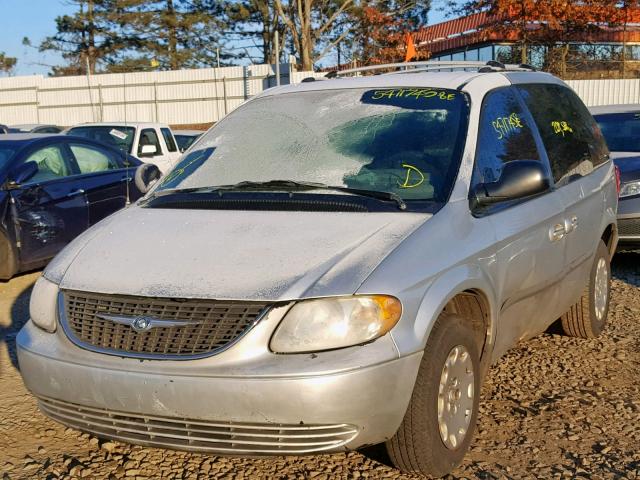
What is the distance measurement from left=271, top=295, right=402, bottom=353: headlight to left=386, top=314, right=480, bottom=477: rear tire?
12.4 inches

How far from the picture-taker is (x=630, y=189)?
7789mm

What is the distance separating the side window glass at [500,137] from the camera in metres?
4.02

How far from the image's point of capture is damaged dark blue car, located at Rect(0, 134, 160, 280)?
23.7ft

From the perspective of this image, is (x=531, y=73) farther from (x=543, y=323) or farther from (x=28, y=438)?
(x=28, y=438)

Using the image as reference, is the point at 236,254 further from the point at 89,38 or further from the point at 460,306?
the point at 89,38

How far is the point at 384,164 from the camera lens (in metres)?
3.92

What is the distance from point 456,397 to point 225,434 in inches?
42.6

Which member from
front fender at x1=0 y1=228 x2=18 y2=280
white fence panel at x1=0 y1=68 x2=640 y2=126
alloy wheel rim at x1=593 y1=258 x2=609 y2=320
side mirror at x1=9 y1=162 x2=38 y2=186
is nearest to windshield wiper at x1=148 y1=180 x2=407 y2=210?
alloy wheel rim at x1=593 y1=258 x2=609 y2=320

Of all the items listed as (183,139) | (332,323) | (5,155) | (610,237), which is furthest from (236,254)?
(183,139)

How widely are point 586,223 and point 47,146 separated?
5.51 metres

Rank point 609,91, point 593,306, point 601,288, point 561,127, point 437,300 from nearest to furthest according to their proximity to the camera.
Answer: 1. point 437,300
2. point 561,127
3. point 593,306
4. point 601,288
5. point 609,91

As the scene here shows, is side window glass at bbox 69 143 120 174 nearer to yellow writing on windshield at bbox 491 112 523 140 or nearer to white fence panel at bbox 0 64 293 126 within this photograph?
yellow writing on windshield at bbox 491 112 523 140

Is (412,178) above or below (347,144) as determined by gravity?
below

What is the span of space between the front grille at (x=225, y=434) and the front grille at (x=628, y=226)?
565cm
